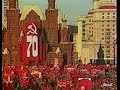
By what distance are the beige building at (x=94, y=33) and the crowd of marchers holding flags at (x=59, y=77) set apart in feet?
0.32

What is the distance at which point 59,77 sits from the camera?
7.62ft

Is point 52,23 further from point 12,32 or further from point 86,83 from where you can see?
point 86,83

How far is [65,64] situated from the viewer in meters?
2.34

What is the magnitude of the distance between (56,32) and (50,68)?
29cm

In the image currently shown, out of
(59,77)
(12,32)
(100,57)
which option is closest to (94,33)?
(100,57)

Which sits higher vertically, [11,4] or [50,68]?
[11,4]

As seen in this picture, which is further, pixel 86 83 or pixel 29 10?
pixel 29 10

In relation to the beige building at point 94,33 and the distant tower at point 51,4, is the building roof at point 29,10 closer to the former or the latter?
the distant tower at point 51,4

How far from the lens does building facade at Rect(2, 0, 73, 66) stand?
2322 mm

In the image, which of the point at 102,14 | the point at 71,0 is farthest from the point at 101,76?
the point at 71,0

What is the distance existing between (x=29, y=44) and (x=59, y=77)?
35 centimetres

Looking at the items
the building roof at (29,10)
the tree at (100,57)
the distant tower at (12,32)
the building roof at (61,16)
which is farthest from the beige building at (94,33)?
the distant tower at (12,32)

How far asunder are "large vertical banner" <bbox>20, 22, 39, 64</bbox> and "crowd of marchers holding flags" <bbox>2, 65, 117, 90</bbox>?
0.07 metres

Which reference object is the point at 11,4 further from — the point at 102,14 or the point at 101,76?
the point at 101,76
